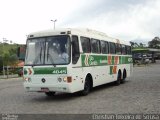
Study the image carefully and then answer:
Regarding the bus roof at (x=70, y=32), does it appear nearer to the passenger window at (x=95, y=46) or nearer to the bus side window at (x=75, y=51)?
the passenger window at (x=95, y=46)

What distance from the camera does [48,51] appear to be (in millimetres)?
15492

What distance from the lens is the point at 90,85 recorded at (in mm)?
17844

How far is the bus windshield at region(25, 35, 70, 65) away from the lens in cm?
1523

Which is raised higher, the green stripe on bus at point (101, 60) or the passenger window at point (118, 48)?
the passenger window at point (118, 48)

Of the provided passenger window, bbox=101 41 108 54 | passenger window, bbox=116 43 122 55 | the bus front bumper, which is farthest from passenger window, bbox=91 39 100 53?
passenger window, bbox=116 43 122 55

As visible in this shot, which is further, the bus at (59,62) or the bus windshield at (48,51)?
the bus windshield at (48,51)

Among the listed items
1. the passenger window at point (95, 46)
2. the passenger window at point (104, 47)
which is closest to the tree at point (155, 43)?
the passenger window at point (104, 47)

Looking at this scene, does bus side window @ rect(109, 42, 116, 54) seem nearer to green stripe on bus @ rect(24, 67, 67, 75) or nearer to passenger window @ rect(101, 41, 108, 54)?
passenger window @ rect(101, 41, 108, 54)

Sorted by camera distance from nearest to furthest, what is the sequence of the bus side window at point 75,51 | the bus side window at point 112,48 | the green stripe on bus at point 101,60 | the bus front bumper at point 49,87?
the bus front bumper at point 49,87 < the bus side window at point 75,51 < the green stripe on bus at point 101,60 < the bus side window at point 112,48

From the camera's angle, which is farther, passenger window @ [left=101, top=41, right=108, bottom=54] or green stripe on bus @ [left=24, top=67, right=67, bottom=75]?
passenger window @ [left=101, top=41, right=108, bottom=54]

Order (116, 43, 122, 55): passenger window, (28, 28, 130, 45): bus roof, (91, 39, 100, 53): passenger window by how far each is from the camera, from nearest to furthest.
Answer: (28, 28, 130, 45): bus roof → (91, 39, 100, 53): passenger window → (116, 43, 122, 55): passenger window

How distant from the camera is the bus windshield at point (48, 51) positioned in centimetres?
1523

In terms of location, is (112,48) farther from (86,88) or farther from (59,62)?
(59,62)

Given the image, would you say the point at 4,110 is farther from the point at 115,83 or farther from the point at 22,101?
the point at 115,83
